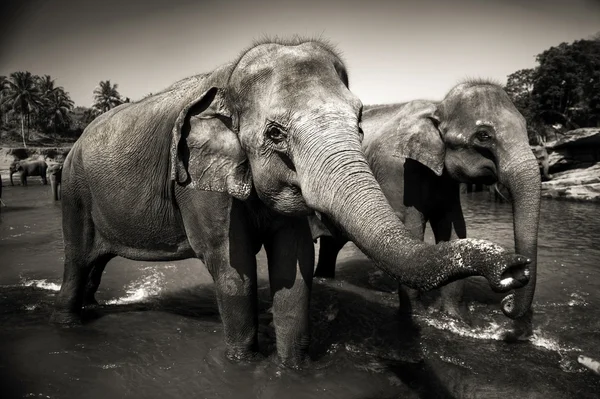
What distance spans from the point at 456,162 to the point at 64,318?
4.66 m

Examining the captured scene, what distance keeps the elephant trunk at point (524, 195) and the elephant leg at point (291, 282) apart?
2130 mm

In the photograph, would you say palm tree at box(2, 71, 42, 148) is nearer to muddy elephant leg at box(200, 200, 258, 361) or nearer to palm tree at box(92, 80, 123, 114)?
palm tree at box(92, 80, 123, 114)

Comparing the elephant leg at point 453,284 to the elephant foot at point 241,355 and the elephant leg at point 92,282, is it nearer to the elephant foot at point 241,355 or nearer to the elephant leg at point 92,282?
the elephant foot at point 241,355

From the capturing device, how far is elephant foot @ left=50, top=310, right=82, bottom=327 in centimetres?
441

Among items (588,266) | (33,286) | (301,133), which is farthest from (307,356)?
(588,266)

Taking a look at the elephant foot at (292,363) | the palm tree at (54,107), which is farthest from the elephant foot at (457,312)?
the palm tree at (54,107)

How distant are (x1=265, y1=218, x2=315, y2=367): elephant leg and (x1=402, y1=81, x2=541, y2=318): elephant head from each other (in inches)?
76.4

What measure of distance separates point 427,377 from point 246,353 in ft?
5.02

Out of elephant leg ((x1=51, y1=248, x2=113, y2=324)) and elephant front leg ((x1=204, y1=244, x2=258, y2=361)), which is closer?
elephant front leg ((x1=204, y1=244, x2=258, y2=361))

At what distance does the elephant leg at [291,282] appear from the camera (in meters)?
3.28

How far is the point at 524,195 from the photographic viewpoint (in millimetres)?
4270

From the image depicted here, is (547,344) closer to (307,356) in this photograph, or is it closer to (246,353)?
(307,356)

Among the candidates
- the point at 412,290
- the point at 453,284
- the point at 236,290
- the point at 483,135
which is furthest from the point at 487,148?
the point at 236,290

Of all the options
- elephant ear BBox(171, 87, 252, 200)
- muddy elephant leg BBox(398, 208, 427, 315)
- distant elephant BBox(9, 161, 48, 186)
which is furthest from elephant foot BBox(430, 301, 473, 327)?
distant elephant BBox(9, 161, 48, 186)
